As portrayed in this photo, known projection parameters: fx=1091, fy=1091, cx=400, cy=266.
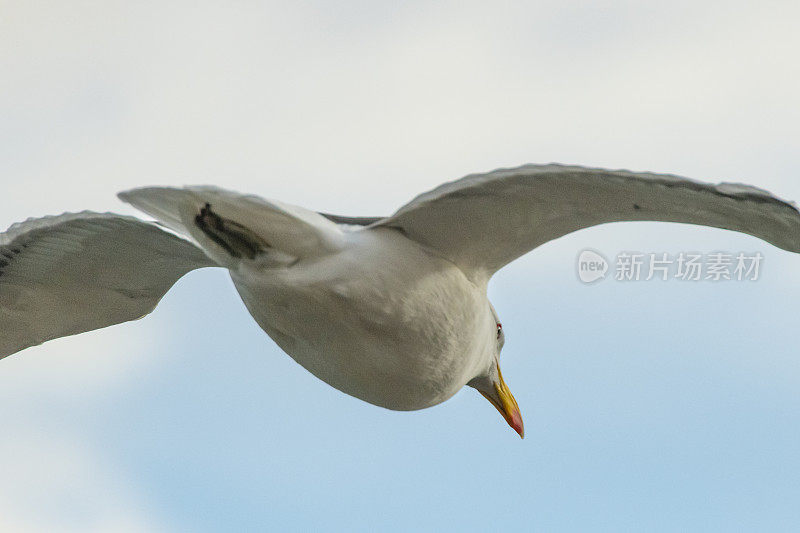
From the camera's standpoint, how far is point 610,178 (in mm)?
5277

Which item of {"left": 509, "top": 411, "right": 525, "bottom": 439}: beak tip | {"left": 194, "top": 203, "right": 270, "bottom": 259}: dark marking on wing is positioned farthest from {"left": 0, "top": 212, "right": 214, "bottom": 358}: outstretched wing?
{"left": 509, "top": 411, "right": 525, "bottom": 439}: beak tip

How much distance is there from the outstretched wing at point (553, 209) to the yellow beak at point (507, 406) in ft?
5.08

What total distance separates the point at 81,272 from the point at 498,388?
116 inches

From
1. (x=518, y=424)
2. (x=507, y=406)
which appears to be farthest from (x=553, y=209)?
(x=518, y=424)

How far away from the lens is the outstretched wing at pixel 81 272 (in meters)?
6.59

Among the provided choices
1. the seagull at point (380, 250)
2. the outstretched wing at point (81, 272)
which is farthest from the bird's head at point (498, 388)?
the outstretched wing at point (81, 272)

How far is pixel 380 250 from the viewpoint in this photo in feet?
19.6

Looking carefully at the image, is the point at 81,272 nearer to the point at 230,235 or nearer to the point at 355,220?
the point at 230,235

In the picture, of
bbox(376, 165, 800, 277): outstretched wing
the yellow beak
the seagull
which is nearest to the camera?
bbox(376, 165, 800, 277): outstretched wing

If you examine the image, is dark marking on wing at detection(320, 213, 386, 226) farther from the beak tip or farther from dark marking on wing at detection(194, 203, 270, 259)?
the beak tip

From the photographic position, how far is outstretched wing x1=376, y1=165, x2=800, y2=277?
511 cm

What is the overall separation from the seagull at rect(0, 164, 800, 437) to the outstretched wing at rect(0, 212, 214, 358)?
1cm

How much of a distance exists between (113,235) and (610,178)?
311 centimetres

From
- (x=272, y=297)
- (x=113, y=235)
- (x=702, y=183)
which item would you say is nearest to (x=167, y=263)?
(x=113, y=235)
